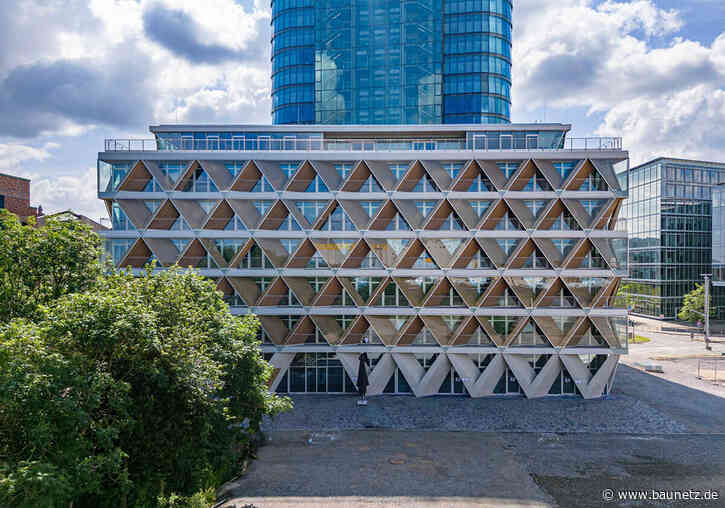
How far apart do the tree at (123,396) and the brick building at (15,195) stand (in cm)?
3502

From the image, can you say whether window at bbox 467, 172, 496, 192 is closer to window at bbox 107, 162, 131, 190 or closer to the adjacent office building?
the adjacent office building

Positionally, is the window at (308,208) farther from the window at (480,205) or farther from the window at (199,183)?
the window at (480,205)

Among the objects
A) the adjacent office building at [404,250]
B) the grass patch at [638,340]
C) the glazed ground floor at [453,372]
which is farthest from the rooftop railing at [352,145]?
the grass patch at [638,340]

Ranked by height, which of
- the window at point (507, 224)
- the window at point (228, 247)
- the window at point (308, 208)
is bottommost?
the window at point (228, 247)

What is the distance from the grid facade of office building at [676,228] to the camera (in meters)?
68.1

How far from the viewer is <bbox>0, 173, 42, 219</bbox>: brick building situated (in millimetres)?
41875

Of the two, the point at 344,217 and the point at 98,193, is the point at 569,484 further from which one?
the point at 98,193

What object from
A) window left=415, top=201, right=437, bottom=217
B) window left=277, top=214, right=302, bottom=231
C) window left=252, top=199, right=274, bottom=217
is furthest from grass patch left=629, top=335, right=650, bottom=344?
window left=252, top=199, right=274, bottom=217

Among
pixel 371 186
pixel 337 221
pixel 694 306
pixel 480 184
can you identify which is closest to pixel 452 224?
pixel 480 184

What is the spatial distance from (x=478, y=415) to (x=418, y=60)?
53.3 m

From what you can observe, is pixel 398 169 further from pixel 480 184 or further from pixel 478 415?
pixel 478 415

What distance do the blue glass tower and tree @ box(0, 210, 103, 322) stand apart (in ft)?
175

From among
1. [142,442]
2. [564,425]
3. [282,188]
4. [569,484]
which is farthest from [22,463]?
[564,425]

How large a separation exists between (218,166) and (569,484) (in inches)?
1035
